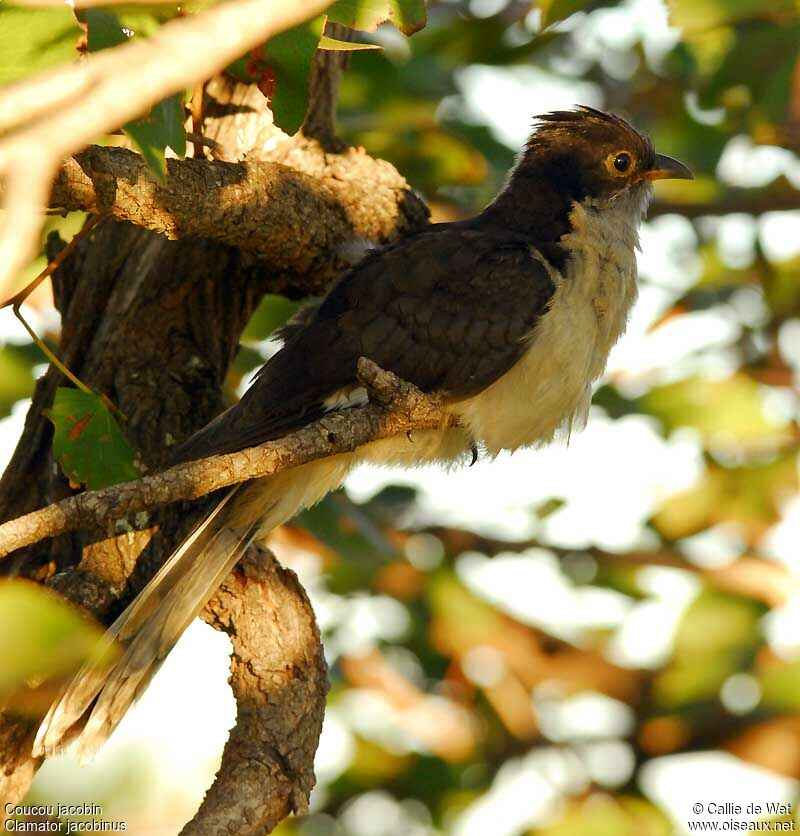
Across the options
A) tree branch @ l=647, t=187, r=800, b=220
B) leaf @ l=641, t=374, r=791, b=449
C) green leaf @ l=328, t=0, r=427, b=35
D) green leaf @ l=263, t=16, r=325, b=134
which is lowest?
leaf @ l=641, t=374, r=791, b=449

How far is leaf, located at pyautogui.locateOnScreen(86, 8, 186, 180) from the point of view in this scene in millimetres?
2914

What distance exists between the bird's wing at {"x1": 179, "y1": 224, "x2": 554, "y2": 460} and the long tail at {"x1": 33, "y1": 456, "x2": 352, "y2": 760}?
16.3 inches

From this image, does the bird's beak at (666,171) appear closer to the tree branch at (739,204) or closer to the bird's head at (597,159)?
the bird's head at (597,159)

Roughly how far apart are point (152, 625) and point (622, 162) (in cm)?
287

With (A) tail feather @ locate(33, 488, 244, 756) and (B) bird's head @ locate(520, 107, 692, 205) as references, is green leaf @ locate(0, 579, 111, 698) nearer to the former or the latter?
(A) tail feather @ locate(33, 488, 244, 756)

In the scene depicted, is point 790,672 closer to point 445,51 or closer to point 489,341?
point 489,341

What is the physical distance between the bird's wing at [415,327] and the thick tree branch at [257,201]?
18 centimetres

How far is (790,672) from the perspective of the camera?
5738 mm

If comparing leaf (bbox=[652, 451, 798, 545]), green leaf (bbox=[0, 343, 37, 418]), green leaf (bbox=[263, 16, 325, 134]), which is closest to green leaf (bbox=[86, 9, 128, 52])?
green leaf (bbox=[263, 16, 325, 134])

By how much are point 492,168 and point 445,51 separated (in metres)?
0.67

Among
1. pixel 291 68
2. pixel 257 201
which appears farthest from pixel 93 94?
pixel 257 201

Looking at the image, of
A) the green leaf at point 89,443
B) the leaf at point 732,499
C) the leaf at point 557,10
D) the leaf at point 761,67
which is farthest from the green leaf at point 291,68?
the leaf at point 732,499

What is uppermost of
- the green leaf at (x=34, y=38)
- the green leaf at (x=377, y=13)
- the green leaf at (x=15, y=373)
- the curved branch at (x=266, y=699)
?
the green leaf at (x=34, y=38)

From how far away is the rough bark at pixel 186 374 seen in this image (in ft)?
13.4
